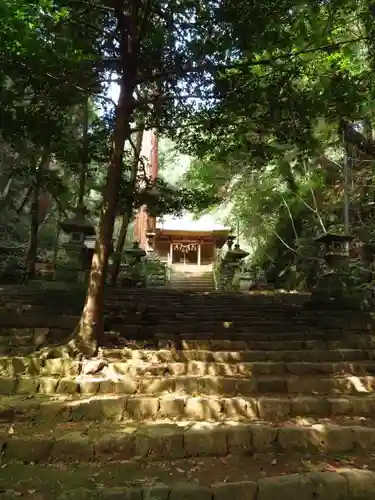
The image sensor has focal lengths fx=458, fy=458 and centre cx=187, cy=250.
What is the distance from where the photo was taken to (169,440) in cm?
428

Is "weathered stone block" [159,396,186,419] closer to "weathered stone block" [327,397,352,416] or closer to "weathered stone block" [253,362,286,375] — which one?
"weathered stone block" [253,362,286,375]

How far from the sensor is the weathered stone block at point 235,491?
3.50 metres

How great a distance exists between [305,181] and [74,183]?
34.4ft

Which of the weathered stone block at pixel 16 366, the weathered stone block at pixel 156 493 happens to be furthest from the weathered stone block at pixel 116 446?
the weathered stone block at pixel 16 366

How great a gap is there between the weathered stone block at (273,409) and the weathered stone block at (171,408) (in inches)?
33.4

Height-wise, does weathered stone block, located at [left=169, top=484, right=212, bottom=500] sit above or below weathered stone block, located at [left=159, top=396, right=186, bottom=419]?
below

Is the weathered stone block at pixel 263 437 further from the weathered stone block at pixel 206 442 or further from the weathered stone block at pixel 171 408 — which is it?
the weathered stone block at pixel 171 408

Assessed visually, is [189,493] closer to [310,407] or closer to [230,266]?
[310,407]

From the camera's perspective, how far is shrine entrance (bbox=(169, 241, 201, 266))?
2635 centimetres

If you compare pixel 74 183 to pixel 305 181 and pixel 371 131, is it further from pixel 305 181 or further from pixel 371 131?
pixel 371 131

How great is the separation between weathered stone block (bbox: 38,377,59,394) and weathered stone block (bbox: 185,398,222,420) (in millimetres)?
1611

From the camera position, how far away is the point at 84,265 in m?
9.66

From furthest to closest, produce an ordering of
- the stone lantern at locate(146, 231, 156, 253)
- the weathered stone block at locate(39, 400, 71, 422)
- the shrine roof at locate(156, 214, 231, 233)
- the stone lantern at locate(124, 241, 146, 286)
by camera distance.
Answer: the shrine roof at locate(156, 214, 231, 233) → the stone lantern at locate(146, 231, 156, 253) → the stone lantern at locate(124, 241, 146, 286) → the weathered stone block at locate(39, 400, 71, 422)

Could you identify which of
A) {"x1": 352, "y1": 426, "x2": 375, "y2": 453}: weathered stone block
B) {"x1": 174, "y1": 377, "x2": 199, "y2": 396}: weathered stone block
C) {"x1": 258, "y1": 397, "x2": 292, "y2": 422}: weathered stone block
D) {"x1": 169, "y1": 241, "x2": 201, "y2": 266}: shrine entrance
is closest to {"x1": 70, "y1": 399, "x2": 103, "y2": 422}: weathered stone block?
{"x1": 174, "y1": 377, "x2": 199, "y2": 396}: weathered stone block
